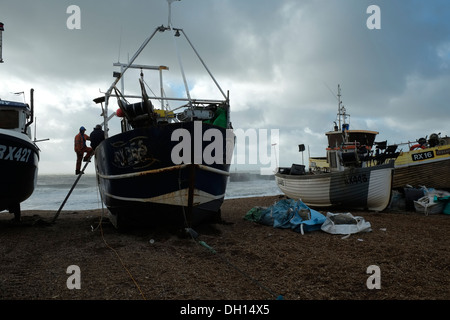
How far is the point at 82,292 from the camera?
10.8 feet

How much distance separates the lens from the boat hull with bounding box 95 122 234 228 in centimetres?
592

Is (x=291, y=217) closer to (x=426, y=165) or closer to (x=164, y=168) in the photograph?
(x=164, y=168)

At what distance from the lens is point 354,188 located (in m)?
9.70

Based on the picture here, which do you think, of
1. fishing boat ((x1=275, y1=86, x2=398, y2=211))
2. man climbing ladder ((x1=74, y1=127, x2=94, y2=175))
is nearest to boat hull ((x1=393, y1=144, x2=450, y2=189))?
fishing boat ((x1=275, y1=86, x2=398, y2=211))

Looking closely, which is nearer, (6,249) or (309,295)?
(309,295)

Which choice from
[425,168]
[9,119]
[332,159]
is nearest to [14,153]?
[9,119]

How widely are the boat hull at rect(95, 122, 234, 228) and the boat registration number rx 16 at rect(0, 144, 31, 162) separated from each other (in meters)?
2.26

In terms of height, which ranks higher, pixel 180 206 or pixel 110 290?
pixel 180 206

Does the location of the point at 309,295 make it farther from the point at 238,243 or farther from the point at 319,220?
the point at 319,220

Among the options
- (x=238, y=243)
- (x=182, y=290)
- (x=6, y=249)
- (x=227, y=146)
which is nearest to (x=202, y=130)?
(x=227, y=146)

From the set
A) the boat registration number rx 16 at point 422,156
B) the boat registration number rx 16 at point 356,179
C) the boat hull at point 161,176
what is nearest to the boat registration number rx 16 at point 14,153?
the boat hull at point 161,176

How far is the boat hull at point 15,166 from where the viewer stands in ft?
21.9

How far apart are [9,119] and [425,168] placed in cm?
1503

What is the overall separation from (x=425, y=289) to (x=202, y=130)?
14.6 ft
